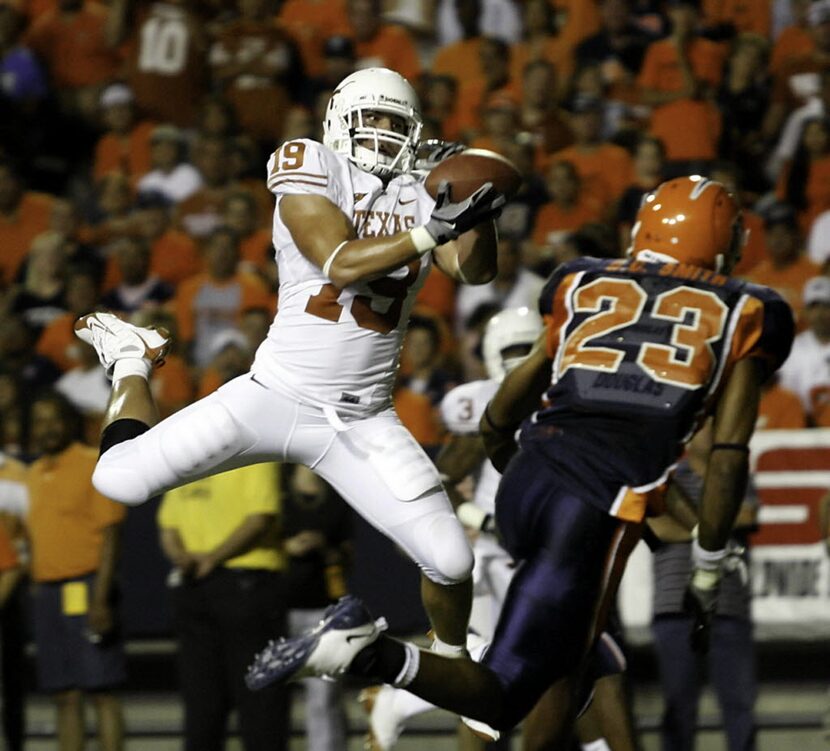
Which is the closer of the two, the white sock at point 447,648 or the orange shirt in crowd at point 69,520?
the white sock at point 447,648

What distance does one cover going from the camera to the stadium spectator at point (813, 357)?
8.50 metres

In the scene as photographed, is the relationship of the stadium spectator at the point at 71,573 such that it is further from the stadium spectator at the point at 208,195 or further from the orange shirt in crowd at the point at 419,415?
the stadium spectator at the point at 208,195

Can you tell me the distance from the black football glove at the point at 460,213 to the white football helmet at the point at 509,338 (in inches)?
82.0

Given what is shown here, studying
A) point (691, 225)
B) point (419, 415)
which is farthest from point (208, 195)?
point (691, 225)

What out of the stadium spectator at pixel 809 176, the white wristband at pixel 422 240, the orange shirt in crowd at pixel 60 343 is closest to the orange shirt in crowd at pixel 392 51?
the stadium spectator at pixel 809 176

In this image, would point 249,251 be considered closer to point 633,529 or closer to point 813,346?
point 813,346

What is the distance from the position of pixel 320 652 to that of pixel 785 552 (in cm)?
411

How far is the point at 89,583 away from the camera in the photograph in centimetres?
782

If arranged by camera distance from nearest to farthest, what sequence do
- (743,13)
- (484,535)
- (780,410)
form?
1. (484,535)
2. (780,410)
3. (743,13)

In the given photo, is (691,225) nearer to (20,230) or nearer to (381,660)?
(381,660)

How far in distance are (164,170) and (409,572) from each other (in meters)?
3.85

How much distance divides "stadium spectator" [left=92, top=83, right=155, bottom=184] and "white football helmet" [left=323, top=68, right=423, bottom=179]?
19.9ft

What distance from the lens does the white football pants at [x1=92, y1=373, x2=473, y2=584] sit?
503cm

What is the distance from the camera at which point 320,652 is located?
14.3 feet
